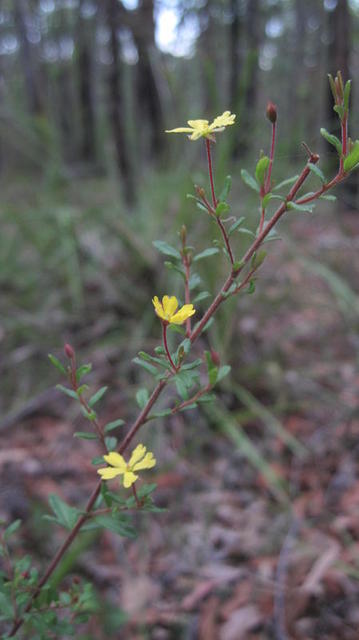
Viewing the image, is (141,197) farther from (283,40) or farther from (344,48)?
(283,40)

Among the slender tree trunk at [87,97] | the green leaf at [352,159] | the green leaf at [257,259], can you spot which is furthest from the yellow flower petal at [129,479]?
the slender tree trunk at [87,97]

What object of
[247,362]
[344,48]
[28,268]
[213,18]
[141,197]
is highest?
[213,18]

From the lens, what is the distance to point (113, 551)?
128 centimetres

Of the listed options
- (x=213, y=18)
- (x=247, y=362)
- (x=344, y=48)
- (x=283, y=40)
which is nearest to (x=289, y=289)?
(x=247, y=362)

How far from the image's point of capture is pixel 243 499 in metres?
1.38

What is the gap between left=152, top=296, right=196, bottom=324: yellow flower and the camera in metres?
0.43

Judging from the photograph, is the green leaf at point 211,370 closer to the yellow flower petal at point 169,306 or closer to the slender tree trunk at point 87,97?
the yellow flower petal at point 169,306

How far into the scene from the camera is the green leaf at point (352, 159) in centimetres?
44

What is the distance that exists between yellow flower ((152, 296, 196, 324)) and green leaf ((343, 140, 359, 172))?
7.6 inches

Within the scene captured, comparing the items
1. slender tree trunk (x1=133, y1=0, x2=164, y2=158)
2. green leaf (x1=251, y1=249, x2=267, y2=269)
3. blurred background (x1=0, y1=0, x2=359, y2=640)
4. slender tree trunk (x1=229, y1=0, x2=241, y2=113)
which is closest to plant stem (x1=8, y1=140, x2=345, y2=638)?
green leaf (x1=251, y1=249, x2=267, y2=269)

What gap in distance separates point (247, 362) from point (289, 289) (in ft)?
1.64

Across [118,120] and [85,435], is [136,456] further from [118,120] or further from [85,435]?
[118,120]

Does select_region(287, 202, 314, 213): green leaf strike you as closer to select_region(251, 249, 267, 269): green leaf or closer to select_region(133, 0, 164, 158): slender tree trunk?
select_region(251, 249, 267, 269): green leaf

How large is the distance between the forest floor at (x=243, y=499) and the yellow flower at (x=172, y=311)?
484 millimetres
